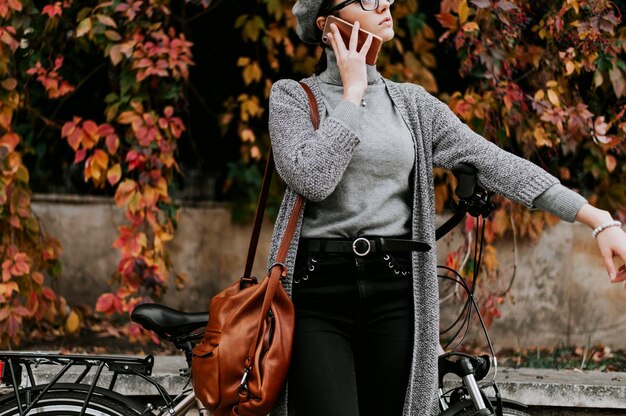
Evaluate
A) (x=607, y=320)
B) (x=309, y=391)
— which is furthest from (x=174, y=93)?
(x=607, y=320)

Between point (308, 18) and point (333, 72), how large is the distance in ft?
0.56

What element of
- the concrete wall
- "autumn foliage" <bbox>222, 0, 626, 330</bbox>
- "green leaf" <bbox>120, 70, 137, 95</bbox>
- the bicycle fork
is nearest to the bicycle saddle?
the bicycle fork

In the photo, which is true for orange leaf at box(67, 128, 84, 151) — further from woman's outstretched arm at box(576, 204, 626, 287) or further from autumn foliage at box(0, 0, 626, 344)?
woman's outstretched arm at box(576, 204, 626, 287)

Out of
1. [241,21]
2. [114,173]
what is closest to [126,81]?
[114,173]

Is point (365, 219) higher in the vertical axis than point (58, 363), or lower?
higher

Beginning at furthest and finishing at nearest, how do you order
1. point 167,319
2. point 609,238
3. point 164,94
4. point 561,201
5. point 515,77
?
point 515,77 → point 164,94 → point 167,319 → point 561,201 → point 609,238

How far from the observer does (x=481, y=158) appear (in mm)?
2434

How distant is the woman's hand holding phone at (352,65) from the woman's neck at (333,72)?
0.43 ft

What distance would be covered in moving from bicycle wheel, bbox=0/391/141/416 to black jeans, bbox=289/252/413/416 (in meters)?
0.64

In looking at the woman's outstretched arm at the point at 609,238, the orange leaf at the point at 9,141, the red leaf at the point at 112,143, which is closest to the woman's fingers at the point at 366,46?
the woman's outstretched arm at the point at 609,238

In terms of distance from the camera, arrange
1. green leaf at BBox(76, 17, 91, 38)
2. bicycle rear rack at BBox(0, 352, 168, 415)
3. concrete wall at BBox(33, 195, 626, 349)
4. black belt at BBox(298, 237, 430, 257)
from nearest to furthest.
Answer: black belt at BBox(298, 237, 430, 257)
bicycle rear rack at BBox(0, 352, 168, 415)
green leaf at BBox(76, 17, 91, 38)
concrete wall at BBox(33, 195, 626, 349)

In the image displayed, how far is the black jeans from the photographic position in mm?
2332

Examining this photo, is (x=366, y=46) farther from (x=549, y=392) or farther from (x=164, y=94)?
(x=164, y=94)

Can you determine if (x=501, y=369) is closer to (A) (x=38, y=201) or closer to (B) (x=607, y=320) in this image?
(B) (x=607, y=320)
